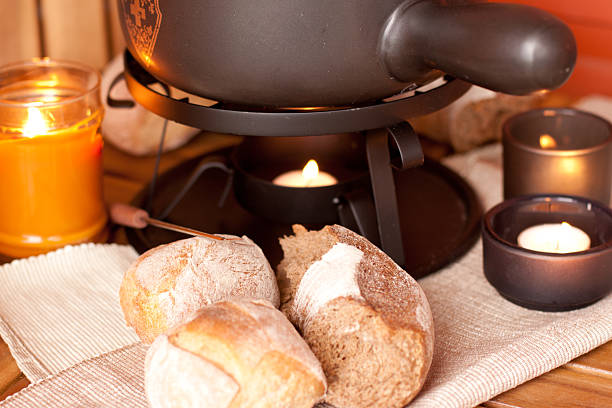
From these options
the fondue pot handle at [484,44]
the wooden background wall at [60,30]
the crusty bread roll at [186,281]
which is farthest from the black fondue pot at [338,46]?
the wooden background wall at [60,30]

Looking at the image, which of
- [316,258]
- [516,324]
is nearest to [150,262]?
[316,258]

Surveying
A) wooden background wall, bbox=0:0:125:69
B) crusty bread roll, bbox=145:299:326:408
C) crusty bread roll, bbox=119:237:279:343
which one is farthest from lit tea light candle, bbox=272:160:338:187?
wooden background wall, bbox=0:0:125:69

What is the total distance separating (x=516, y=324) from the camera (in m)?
0.96

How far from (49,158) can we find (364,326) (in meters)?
0.56

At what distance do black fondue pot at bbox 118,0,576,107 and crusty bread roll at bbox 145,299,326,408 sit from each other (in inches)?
11.4

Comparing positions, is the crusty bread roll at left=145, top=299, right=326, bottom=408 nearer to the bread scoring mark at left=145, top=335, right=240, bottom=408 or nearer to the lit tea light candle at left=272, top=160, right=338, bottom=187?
the bread scoring mark at left=145, top=335, right=240, bottom=408

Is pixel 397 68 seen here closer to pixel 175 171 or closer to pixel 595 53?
pixel 175 171

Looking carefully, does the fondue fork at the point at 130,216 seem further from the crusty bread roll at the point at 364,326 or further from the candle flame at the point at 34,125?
the crusty bread roll at the point at 364,326

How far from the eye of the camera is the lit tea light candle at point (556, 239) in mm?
957

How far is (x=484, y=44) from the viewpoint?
2.48 feet

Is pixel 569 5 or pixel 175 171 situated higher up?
pixel 569 5

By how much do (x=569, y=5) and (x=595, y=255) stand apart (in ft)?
3.32

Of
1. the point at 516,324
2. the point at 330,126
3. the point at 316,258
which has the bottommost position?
the point at 516,324

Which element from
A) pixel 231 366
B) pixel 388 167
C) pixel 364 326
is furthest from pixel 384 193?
pixel 231 366
